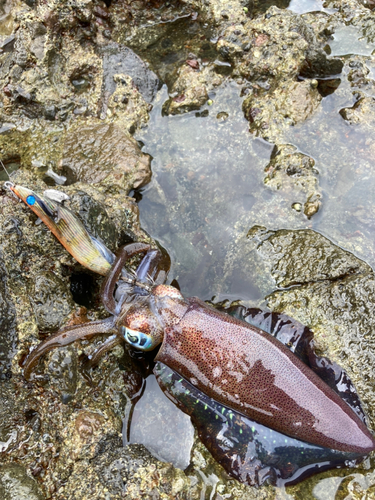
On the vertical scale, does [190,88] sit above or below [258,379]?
above

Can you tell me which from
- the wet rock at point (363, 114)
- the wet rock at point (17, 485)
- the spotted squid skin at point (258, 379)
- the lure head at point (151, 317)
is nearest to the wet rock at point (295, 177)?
the wet rock at point (363, 114)

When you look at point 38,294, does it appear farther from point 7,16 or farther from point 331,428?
point 7,16

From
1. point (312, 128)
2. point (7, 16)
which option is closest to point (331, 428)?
point (312, 128)

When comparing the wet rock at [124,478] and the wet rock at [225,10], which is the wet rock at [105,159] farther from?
the wet rock at [124,478]

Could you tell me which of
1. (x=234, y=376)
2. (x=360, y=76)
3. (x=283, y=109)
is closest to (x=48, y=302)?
(x=234, y=376)

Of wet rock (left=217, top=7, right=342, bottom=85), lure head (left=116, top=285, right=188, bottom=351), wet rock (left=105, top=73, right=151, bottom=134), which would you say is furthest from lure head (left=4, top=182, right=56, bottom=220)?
wet rock (left=217, top=7, right=342, bottom=85)

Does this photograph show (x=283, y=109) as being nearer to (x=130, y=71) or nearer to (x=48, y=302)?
(x=130, y=71)
